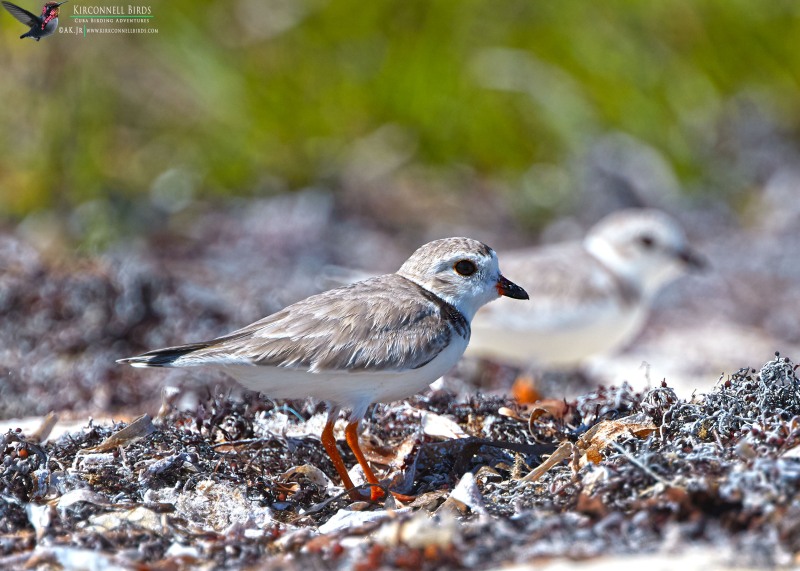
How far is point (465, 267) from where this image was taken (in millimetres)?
4156

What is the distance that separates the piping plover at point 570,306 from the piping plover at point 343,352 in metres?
2.84

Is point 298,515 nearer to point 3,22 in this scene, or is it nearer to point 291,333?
point 291,333

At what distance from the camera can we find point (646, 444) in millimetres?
3371

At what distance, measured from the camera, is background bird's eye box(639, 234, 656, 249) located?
25.0 feet

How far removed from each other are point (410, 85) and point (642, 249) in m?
4.28

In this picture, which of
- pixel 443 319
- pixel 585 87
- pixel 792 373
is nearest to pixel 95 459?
pixel 443 319

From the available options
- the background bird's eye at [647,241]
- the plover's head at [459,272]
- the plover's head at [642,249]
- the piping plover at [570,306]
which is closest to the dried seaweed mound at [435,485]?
the plover's head at [459,272]

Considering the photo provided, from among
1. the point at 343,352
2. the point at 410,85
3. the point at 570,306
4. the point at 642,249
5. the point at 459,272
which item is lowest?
the point at 343,352

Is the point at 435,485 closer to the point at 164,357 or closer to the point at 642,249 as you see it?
the point at 164,357

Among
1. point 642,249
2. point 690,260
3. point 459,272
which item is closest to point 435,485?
point 459,272

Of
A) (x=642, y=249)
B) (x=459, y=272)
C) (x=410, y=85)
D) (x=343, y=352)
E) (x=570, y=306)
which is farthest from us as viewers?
(x=410, y=85)

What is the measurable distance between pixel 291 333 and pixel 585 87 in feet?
29.1

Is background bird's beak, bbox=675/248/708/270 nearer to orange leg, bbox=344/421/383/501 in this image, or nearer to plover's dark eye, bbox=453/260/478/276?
plover's dark eye, bbox=453/260/478/276

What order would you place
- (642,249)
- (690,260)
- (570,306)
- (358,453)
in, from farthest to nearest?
(690,260) < (642,249) < (570,306) < (358,453)
